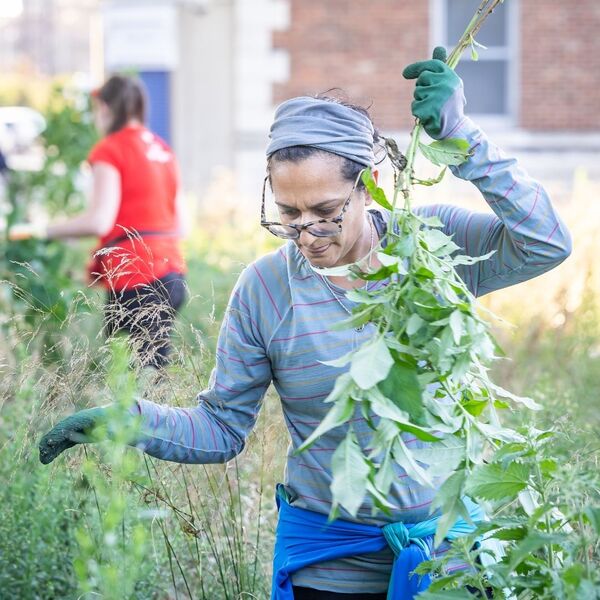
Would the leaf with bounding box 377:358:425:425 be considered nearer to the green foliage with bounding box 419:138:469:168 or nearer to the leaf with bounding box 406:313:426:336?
the leaf with bounding box 406:313:426:336

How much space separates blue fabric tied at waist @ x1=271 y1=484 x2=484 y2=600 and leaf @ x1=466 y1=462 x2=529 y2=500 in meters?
0.23

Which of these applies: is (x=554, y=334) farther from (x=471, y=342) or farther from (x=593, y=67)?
(x=593, y=67)

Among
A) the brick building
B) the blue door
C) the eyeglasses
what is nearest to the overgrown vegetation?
the eyeglasses

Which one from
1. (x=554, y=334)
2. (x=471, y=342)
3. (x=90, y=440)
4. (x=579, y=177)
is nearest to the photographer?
(x=471, y=342)

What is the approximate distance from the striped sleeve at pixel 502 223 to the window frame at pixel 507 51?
10.6 meters

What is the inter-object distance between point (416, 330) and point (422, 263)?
128mm

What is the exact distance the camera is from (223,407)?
8.00ft

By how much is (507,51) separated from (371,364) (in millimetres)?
11715

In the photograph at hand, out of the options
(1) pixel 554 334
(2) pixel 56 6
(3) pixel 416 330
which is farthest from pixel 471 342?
(2) pixel 56 6

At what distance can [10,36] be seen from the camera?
2290 inches

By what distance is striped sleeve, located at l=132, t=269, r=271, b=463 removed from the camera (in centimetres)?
235

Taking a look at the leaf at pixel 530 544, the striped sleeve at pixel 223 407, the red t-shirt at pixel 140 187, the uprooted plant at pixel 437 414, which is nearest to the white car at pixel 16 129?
the red t-shirt at pixel 140 187

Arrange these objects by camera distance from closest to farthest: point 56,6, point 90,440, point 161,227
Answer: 1. point 90,440
2. point 161,227
3. point 56,6

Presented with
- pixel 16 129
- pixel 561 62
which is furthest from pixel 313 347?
pixel 16 129
